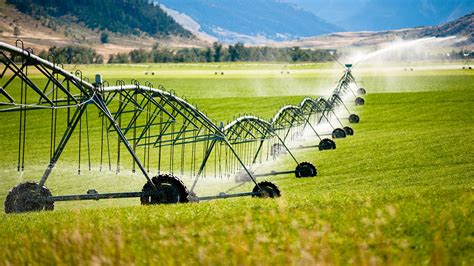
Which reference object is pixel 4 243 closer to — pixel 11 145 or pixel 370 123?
pixel 11 145

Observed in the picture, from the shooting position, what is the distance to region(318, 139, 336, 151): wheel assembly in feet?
152

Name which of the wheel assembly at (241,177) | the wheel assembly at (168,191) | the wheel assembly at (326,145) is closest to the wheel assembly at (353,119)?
the wheel assembly at (326,145)

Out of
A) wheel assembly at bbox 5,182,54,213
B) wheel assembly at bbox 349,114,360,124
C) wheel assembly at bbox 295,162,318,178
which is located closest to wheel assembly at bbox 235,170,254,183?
wheel assembly at bbox 295,162,318,178

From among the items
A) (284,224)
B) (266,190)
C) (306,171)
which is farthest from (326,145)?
(284,224)

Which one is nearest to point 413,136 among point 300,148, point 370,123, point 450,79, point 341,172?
point 300,148

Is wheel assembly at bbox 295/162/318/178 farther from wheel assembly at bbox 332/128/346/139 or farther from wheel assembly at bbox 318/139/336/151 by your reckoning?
wheel assembly at bbox 332/128/346/139

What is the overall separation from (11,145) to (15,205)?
1345 inches

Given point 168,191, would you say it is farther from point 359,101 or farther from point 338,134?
point 359,101

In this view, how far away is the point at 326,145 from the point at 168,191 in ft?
82.2

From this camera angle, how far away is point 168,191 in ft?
74.2

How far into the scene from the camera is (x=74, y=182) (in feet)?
117

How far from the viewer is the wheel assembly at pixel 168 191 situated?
2250 cm

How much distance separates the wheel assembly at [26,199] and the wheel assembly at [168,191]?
9.96 ft

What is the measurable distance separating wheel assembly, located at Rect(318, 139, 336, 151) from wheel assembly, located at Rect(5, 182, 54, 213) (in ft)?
85.1
